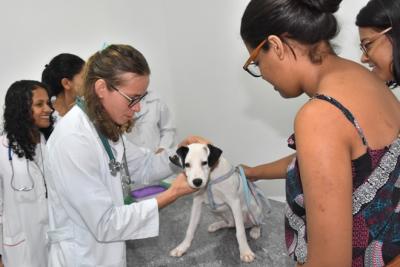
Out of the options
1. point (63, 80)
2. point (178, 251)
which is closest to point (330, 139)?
point (178, 251)

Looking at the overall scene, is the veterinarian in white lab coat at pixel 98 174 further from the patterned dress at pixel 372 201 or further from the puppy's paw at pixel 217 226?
the puppy's paw at pixel 217 226

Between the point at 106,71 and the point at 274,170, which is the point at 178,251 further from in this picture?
the point at 106,71

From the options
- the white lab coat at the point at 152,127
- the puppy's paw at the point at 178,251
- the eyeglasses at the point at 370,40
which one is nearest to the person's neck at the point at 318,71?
the eyeglasses at the point at 370,40

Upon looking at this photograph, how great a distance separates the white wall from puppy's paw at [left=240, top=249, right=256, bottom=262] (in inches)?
33.8


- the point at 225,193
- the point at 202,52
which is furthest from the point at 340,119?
the point at 202,52

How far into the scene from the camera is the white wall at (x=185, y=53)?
8.63 ft

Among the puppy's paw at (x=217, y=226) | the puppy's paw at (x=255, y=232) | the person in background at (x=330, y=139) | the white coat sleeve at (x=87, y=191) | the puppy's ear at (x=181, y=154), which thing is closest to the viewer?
the person in background at (x=330, y=139)

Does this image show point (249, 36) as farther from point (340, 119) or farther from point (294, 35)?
point (340, 119)

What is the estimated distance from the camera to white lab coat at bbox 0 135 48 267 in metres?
1.88

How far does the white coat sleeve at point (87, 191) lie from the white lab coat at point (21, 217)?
884mm

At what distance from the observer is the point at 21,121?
1988mm

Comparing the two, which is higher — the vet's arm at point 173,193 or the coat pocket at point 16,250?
the vet's arm at point 173,193

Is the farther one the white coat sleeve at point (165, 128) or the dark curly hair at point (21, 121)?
the white coat sleeve at point (165, 128)

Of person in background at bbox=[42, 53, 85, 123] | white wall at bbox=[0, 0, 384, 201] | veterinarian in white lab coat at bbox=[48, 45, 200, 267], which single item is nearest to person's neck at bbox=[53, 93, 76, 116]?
person in background at bbox=[42, 53, 85, 123]
